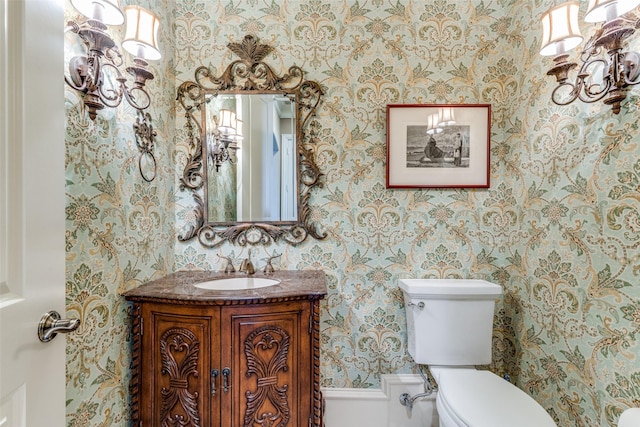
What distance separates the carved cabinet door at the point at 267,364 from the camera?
115 centimetres

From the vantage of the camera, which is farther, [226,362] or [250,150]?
[250,150]

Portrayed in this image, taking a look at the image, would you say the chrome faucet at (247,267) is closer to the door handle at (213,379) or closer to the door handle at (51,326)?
the door handle at (213,379)

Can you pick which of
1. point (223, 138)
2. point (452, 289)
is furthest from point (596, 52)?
point (223, 138)

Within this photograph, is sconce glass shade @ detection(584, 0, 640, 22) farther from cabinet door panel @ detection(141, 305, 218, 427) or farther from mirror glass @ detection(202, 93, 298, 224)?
cabinet door panel @ detection(141, 305, 218, 427)

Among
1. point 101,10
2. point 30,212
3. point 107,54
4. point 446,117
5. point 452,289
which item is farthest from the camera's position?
point 446,117

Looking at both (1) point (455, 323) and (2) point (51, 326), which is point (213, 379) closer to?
(2) point (51, 326)

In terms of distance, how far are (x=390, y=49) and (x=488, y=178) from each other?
2.99 feet

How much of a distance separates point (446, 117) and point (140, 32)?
4.92 ft

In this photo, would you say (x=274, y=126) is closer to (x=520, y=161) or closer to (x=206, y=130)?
(x=206, y=130)

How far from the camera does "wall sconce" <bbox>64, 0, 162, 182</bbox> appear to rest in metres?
0.97

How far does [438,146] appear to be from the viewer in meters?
1.66

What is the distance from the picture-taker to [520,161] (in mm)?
1568

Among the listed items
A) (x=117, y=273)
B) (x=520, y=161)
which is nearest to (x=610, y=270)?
(x=520, y=161)

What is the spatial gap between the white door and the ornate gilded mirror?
3.15ft
